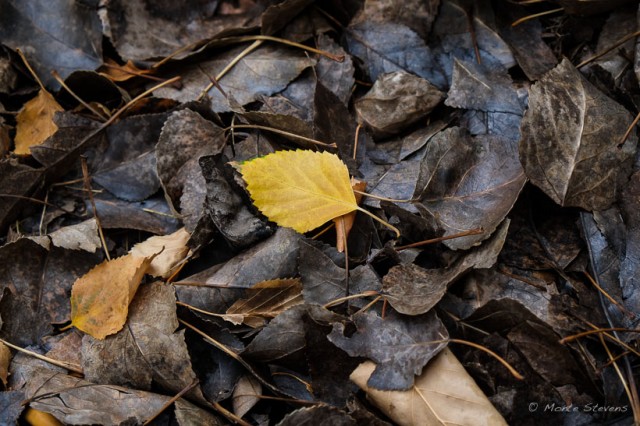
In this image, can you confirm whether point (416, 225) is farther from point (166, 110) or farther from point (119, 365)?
point (166, 110)

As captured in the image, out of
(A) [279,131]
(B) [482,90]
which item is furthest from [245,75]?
(B) [482,90]

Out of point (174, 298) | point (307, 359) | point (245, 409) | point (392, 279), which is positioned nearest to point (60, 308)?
point (174, 298)

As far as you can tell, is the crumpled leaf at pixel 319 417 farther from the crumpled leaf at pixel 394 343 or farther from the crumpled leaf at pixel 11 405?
the crumpled leaf at pixel 11 405

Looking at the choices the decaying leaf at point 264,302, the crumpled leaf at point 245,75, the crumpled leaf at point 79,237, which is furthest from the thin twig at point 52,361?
the crumpled leaf at point 245,75

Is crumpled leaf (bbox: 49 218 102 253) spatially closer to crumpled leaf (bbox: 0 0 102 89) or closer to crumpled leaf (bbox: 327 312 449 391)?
crumpled leaf (bbox: 0 0 102 89)

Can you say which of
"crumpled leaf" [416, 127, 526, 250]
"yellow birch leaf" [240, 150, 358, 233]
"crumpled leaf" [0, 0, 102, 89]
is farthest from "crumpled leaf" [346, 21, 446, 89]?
"crumpled leaf" [0, 0, 102, 89]

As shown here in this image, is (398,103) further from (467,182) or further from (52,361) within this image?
(52,361)
